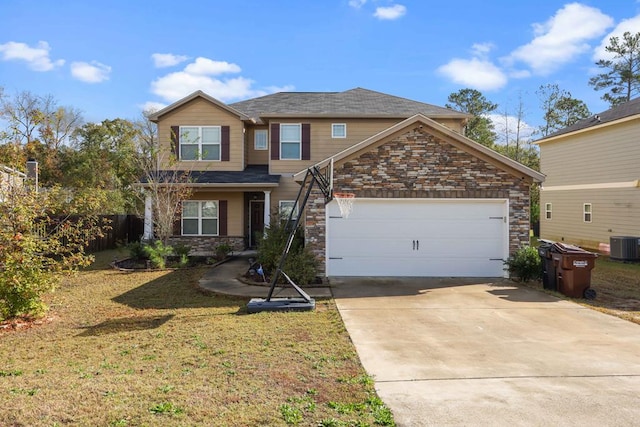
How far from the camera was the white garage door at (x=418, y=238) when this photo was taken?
1176 centimetres

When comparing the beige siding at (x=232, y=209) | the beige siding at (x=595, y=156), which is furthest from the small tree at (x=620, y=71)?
the beige siding at (x=232, y=209)

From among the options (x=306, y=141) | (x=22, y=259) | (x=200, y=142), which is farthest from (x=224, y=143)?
(x=22, y=259)

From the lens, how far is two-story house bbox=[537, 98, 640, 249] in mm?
17312

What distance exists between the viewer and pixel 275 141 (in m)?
17.2

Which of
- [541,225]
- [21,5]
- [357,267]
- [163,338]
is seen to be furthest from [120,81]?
[541,225]

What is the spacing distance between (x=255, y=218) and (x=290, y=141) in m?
3.48

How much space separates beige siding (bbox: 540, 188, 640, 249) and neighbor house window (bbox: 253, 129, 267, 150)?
48.0 feet

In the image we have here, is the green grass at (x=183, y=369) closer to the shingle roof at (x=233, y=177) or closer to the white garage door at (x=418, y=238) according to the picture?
the white garage door at (x=418, y=238)

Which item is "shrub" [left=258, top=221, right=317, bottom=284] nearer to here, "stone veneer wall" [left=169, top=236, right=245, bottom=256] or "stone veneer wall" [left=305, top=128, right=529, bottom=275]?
"stone veneer wall" [left=305, top=128, right=529, bottom=275]

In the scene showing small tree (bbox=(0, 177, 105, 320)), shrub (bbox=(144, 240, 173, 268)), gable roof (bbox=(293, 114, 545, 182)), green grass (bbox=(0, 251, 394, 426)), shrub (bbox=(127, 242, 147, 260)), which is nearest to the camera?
green grass (bbox=(0, 251, 394, 426))

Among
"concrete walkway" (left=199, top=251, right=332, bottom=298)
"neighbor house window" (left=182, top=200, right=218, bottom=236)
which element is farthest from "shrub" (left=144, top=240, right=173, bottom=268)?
"neighbor house window" (left=182, top=200, right=218, bottom=236)

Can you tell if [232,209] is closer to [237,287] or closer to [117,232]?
[117,232]

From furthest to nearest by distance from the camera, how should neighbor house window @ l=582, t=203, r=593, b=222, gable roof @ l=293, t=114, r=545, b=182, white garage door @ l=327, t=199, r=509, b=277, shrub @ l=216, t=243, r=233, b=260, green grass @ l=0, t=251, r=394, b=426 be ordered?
neighbor house window @ l=582, t=203, r=593, b=222, shrub @ l=216, t=243, r=233, b=260, white garage door @ l=327, t=199, r=509, b=277, gable roof @ l=293, t=114, r=545, b=182, green grass @ l=0, t=251, r=394, b=426

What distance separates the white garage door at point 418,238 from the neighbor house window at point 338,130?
6189 millimetres
